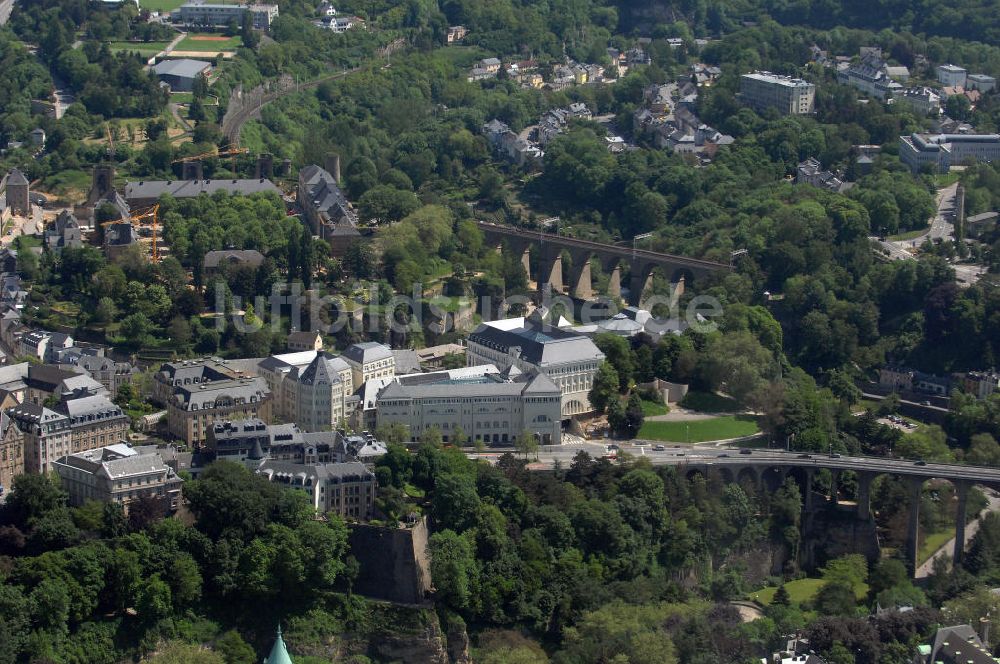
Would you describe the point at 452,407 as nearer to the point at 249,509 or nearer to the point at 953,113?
the point at 249,509

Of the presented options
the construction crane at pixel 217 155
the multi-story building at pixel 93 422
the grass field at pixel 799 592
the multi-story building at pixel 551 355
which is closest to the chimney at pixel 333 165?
the construction crane at pixel 217 155

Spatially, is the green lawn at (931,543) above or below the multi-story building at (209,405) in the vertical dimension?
below

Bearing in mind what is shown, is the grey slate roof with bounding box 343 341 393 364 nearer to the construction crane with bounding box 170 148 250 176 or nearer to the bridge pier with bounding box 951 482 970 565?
the bridge pier with bounding box 951 482 970 565

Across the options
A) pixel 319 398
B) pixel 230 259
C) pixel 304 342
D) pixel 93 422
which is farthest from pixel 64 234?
pixel 93 422

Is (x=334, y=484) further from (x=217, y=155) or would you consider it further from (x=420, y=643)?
(x=217, y=155)

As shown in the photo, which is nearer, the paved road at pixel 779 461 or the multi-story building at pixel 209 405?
the multi-story building at pixel 209 405

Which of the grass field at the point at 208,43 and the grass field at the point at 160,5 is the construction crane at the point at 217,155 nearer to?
the grass field at the point at 208,43

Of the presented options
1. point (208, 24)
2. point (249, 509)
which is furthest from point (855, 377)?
point (208, 24)
